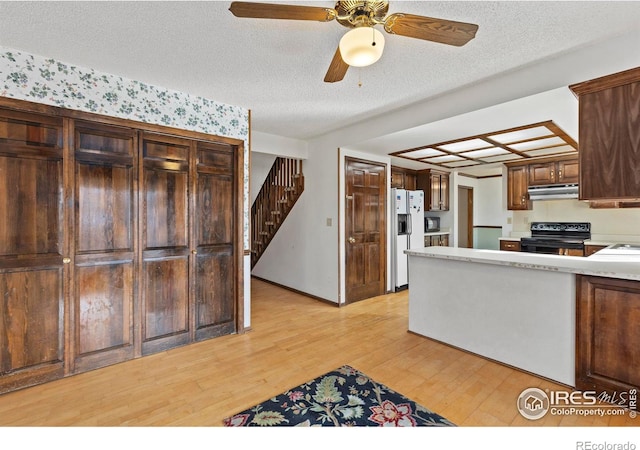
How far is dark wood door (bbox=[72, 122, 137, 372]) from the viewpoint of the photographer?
2.57m

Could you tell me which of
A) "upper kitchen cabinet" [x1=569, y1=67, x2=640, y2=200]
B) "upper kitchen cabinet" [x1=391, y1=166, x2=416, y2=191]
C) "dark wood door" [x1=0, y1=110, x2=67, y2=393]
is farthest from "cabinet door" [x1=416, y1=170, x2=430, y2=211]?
"dark wood door" [x1=0, y1=110, x2=67, y2=393]

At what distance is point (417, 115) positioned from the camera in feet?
10.9

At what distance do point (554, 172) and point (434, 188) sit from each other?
1934 mm

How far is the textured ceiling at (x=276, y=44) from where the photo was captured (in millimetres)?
1842

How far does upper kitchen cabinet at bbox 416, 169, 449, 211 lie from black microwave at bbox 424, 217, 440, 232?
8.1 inches

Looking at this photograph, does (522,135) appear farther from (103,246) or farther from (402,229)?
(103,246)

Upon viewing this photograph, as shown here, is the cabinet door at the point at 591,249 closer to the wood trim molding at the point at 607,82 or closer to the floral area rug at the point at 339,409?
the wood trim molding at the point at 607,82

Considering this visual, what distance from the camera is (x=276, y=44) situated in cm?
220

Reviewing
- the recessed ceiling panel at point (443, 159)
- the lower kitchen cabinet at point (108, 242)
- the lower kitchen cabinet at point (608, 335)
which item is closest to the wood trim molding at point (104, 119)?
the lower kitchen cabinet at point (108, 242)

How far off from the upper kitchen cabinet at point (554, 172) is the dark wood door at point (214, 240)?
503 centimetres

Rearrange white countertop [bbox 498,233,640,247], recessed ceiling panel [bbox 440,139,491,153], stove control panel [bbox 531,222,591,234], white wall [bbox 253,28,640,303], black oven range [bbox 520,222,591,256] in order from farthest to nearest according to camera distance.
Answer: stove control panel [bbox 531,222,591,234] < black oven range [bbox 520,222,591,256] < white countertop [bbox 498,233,640,247] < recessed ceiling panel [bbox 440,139,491,153] < white wall [bbox 253,28,640,303]

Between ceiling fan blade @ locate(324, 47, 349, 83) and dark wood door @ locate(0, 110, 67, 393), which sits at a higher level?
ceiling fan blade @ locate(324, 47, 349, 83)

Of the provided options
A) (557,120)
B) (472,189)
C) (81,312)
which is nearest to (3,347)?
(81,312)

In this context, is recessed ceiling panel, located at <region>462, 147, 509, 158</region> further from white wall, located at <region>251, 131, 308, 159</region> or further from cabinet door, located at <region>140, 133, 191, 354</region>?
cabinet door, located at <region>140, 133, 191, 354</region>
